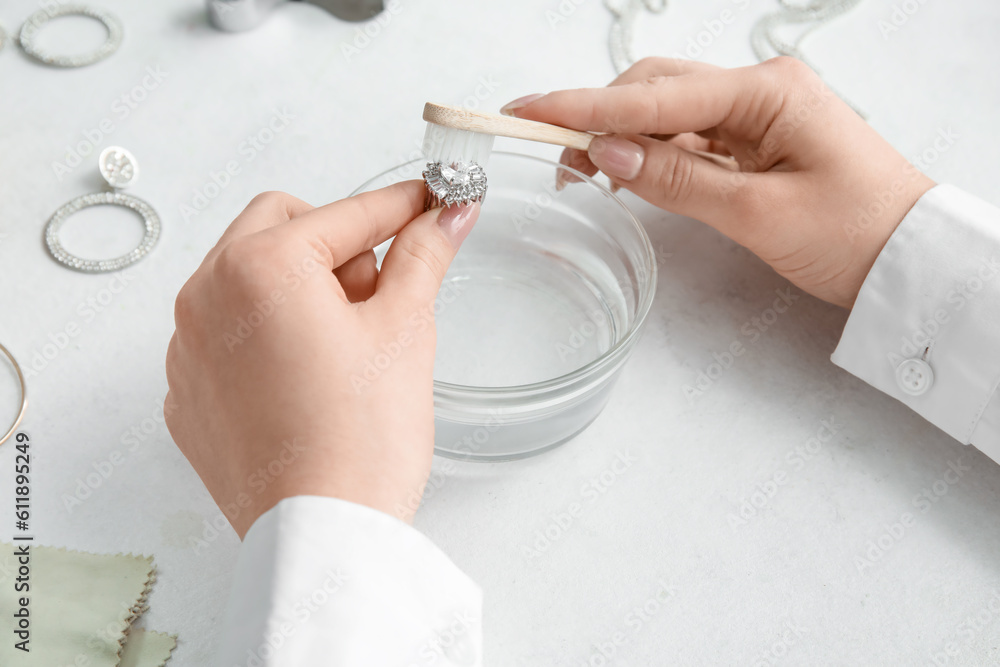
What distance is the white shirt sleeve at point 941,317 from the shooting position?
0.66 metres

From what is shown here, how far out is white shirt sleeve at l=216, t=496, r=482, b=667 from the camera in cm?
44

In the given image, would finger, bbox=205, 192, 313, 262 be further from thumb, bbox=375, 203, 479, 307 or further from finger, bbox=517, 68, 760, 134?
finger, bbox=517, 68, 760, 134

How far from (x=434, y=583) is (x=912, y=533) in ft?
1.41

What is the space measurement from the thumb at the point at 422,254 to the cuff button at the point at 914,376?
414 mm

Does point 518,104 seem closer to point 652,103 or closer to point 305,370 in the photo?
point 652,103

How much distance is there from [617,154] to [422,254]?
0.25 m

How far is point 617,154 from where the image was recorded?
699 mm

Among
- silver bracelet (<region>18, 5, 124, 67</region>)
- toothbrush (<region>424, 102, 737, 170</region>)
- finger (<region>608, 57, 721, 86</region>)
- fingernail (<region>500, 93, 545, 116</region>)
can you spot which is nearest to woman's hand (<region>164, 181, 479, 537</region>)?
toothbrush (<region>424, 102, 737, 170</region>)

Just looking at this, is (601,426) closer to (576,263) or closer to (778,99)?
(576,263)

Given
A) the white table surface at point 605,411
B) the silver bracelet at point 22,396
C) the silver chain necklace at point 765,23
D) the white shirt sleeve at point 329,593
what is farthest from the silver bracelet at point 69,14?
the white shirt sleeve at point 329,593

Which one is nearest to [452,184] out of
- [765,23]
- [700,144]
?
[700,144]

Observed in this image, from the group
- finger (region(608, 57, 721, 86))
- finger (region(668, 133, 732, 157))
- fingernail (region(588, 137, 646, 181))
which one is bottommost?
finger (region(668, 133, 732, 157))

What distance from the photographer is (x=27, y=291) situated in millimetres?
773

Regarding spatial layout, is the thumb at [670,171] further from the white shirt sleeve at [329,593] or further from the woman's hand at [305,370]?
the white shirt sleeve at [329,593]
